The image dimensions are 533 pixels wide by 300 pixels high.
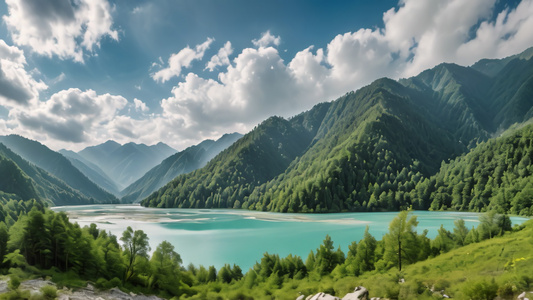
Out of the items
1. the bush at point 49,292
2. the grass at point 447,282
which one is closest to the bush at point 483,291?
the grass at point 447,282

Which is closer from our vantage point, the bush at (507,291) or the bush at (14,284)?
the bush at (507,291)

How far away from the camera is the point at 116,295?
117ft

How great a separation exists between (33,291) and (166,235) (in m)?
76.6

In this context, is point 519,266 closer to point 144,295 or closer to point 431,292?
point 431,292

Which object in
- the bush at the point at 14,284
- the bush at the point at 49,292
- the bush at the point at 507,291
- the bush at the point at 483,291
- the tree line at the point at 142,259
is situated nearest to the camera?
the bush at the point at 507,291

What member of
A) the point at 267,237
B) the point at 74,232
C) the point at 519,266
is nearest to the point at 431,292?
the point at 519,266

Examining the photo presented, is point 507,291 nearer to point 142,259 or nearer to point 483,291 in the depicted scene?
point 483,291

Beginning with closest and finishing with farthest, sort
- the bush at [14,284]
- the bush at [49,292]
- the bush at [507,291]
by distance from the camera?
the bush at [507,291] → the bush at [49,292] → the bush at [14,284]

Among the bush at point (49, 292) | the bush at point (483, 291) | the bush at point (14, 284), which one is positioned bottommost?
the bush at point (49, 292)

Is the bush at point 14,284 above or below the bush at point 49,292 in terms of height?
above

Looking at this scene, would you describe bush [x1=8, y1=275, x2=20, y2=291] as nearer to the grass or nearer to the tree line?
the tree line

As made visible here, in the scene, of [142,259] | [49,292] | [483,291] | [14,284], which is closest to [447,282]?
[483,291]

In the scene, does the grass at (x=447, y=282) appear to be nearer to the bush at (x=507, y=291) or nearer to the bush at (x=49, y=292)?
the bush at (x=507, y=291)

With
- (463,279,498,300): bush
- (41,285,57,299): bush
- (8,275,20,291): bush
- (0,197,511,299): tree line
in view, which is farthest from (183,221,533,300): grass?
(8,275,20,291): bush
